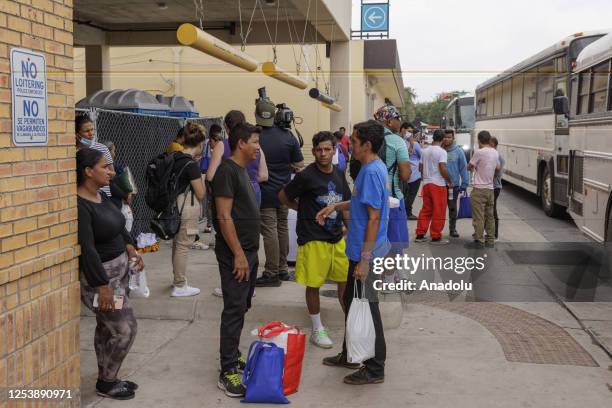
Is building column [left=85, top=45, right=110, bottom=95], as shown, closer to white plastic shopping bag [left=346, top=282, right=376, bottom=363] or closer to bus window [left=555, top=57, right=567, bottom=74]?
bus window [left=555, top=57, right=567, bottom=74]

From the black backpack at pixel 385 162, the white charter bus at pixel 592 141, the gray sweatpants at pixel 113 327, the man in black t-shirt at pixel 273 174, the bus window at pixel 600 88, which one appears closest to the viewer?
the gray sweatpants at pixel 113 327

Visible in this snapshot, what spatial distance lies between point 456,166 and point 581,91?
6.92 ft

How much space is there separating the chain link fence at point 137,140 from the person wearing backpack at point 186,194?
2413 mm

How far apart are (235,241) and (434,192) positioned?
6.15 meters

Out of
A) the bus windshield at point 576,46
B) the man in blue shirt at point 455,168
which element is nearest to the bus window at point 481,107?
the bus windshield at point 576,46

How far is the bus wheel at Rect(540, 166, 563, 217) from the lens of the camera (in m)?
13.5

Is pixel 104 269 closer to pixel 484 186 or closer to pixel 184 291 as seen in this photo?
pixel 184 291

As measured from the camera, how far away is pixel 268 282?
668cm

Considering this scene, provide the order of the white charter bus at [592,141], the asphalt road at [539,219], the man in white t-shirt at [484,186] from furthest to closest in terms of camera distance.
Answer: the asphalt road at [539,219], the man in white t-shirt at [484,186], the white charter bus at [592,141]

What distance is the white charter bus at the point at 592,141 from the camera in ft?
26.2

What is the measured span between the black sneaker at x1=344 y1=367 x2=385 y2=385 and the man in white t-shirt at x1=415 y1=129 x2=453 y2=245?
5683mm

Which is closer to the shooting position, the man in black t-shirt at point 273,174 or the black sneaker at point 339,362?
the black sneaker at point 339,362

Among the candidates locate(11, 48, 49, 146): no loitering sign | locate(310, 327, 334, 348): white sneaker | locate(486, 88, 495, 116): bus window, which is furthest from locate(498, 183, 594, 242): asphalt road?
locate(11, 48, 49, 146): no loitering sign

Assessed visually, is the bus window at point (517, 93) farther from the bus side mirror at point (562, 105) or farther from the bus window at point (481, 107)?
the bus side mirror at point (562, 105)
